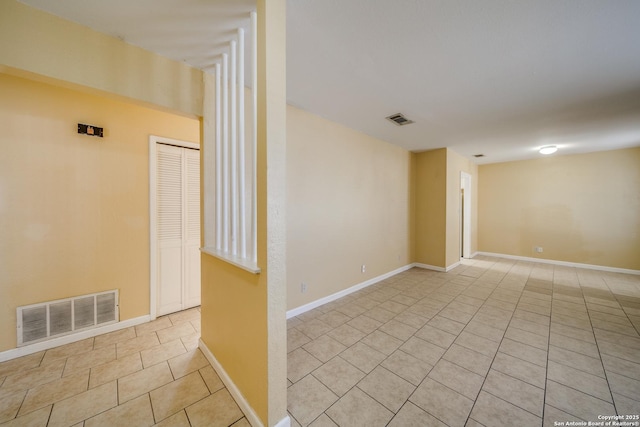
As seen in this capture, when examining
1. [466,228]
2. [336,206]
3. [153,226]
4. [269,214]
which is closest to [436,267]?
[466,228]

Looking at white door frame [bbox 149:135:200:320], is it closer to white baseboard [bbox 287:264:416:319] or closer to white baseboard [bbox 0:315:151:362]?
white baseboard [bbox 0:315:151:362]

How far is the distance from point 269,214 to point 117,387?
1.87m

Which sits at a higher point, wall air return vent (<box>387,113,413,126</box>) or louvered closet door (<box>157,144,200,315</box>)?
wall air return vent (<box>387,113,413,126</box>)

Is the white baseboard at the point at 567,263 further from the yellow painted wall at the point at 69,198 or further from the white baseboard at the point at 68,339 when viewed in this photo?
the yellow painted wall at the point at 69,198

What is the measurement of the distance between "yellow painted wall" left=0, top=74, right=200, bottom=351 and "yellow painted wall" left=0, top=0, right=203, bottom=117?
0.91 meters

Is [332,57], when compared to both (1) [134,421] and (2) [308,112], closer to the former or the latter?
(2) [308,112]

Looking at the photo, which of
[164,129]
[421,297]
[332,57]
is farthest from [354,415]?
[164,129]

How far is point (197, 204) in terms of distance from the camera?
3.07 metres

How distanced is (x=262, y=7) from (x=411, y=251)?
5023 millimetres

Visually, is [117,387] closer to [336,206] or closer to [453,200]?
[336,206]

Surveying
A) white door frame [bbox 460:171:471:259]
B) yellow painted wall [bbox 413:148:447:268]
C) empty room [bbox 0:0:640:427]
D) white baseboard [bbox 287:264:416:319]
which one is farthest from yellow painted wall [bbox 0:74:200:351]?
white door frame [bbox 460:171:471:259]

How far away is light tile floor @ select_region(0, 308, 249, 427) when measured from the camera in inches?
56.4

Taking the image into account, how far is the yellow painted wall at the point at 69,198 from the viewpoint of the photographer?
1.94 m

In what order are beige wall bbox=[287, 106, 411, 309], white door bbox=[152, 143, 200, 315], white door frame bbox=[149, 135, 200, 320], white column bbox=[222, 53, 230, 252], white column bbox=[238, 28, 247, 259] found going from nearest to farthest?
white column bbox=[238, 28, 247, 259]
white column bbox=[222, 53, 230, 252]
white door frame bbox=[149, 135, 200, 320]
white door bbox=[152, 143, 200, 315]
beige wall bbox=[287, 106, 411, 309]
